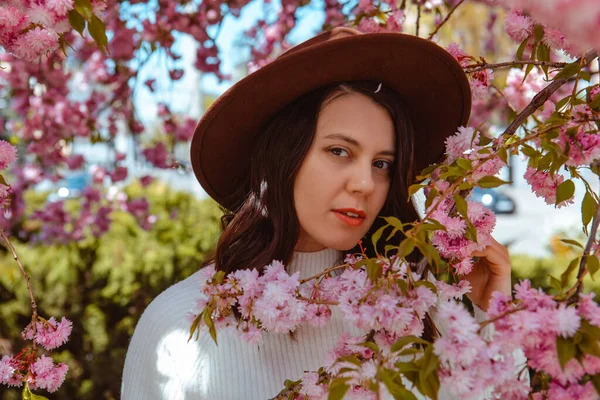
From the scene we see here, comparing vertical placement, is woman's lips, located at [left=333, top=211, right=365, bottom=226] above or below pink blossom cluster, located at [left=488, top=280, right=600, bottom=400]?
above

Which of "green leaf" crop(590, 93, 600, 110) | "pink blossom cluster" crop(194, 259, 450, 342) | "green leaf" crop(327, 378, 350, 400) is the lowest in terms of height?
"green leaf" crop(327, 378, 350, 400)

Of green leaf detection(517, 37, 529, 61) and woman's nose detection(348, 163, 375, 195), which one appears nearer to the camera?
green leaf detection(517, 37, 529, 61)

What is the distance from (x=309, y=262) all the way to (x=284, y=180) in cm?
23

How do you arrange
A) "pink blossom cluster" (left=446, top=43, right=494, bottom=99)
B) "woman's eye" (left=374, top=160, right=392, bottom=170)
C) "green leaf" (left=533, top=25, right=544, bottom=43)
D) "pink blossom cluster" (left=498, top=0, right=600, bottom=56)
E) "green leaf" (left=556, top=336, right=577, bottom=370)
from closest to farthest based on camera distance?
1. "pink blossom cluster" (left=498, top=0, right=600, bottom=56)
2. "green leaf" (left=556, top=336, right=577, bottom=370)
3. "green leaf" (left=533, top=25, right=544, bottom=43)
4. "pink blossom cluster" (left=446, top=43, right=494, bottom=99)
5. "woman's eye" (left=374, top=160, right=392, bottom=170)

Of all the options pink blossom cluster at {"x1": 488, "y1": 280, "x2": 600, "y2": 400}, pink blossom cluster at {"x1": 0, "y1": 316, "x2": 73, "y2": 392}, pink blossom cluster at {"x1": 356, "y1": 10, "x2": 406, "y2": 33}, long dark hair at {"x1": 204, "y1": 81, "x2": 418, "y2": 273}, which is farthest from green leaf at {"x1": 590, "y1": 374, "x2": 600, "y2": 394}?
pink blossom cluster at {"x1": 356, "y1": 10, "x2": 406, "y2": 33}

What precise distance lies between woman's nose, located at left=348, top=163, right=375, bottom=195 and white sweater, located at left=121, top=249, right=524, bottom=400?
0.95ft

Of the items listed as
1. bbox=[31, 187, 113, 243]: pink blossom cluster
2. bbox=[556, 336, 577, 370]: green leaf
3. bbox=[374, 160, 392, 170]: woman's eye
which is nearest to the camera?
bbox=[556, 336, 577, 370]: green leaf

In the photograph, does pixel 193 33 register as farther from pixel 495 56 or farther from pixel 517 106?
pixel 495 56

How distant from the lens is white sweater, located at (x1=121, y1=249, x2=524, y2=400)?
1.49 m

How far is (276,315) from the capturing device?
3.54 ft

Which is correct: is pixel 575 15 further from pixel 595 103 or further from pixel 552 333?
pixel 595 103

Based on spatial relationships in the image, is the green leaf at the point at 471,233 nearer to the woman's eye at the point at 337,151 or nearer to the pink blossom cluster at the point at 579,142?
the pink blossom cluster at the point at 579,142

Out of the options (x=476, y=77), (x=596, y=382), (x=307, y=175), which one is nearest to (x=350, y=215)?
(x=307, y=175)

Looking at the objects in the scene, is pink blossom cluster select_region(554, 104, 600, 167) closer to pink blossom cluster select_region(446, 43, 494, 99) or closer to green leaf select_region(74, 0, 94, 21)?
pink blossom cluster select_region(446, 43, 494, 99)
